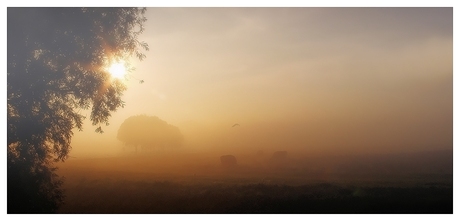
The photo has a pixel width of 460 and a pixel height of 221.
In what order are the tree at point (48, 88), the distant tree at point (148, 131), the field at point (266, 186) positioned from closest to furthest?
the tree at point (48, 88)
the field at point (266, 186)
the distant tree at point (148, 131)

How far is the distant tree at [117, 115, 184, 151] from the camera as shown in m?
6.95

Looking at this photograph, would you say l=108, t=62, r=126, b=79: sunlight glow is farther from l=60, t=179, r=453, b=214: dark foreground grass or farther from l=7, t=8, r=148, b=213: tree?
l=60, t=179, r=453, b=214: dark foreground grass

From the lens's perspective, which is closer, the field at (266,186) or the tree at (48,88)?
the tree at (48,88)

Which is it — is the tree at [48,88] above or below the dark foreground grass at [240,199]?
above

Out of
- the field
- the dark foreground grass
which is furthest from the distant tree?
the dark foreground grass

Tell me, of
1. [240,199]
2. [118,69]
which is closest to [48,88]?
[118,69]

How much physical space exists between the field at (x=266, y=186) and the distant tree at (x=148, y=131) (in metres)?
0.32

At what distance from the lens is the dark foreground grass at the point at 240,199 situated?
680 centimetres

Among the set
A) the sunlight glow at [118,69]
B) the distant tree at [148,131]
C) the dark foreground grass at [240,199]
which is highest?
the sunlight glow at [118,69]

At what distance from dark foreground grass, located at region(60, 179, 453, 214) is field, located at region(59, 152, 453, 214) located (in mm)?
14

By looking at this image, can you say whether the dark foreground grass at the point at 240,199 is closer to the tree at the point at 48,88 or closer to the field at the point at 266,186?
the field at the point at 266,186

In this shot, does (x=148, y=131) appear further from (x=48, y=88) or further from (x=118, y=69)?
(x=48, y=88)

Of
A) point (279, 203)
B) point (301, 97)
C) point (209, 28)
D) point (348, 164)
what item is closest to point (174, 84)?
point (209, 28)

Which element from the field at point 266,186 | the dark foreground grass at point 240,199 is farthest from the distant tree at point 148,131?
the dark foreground grass at point 240,199
